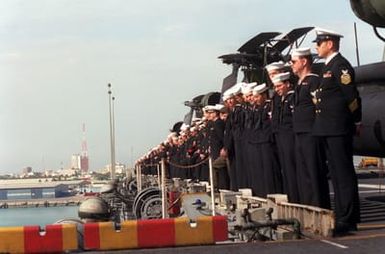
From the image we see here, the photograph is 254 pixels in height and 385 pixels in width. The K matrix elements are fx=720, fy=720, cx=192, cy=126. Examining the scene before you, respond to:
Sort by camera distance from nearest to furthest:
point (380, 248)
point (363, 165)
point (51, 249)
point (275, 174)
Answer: point (380, 248) < point (51, 249) < point (275, 174) < point (363, 165)

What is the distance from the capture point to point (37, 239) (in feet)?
19.1

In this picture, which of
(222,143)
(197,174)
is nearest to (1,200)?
(197,174)

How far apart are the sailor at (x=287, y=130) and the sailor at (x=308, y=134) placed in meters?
0.32

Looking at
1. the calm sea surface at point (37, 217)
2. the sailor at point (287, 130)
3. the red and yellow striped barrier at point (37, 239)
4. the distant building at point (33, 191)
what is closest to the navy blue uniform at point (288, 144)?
the sailor at point (287, 130)

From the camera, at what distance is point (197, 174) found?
15594 mm

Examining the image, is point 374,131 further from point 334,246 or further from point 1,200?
point 1,200

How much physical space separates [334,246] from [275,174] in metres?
2.50

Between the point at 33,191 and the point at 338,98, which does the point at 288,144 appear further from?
the point at 33,191

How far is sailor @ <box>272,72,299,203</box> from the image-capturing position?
7164 mm

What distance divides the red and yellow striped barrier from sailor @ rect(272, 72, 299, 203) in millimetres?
2409

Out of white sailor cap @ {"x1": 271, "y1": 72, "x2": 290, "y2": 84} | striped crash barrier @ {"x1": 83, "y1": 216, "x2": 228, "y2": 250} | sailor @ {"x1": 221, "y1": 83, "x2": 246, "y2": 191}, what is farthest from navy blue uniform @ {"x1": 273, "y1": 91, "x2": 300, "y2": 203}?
sailor @ {"x1": 221, "y1": 83, "x2": 246, "y2": 191}

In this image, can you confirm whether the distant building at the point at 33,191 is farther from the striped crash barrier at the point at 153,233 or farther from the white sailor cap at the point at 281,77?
the striped crash barrier at the point at 153,233

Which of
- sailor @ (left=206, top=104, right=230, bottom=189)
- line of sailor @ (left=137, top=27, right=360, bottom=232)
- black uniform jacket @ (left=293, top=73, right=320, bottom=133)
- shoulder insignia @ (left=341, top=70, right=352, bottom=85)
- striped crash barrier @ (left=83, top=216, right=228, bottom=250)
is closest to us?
striped crash barrier @ (left=83, top=216, right=228, bottom=250)

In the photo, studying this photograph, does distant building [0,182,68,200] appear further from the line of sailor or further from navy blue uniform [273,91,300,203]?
navy blue uniform [273,91,300,203]
